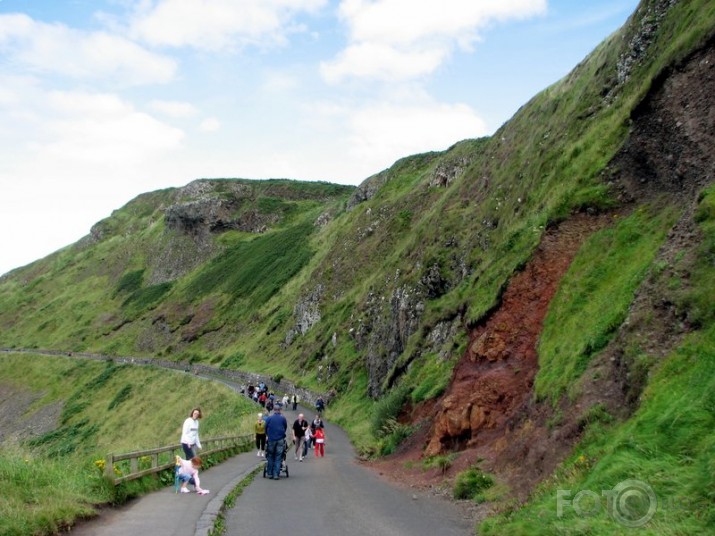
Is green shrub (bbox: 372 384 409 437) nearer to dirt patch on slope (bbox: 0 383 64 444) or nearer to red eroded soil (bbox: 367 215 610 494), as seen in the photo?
red eroded soil (bbox: 367 215 610 494)

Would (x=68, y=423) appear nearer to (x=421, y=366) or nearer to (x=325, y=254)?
(x=325, y=254)

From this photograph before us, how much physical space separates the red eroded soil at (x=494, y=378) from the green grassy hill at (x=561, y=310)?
0.22 ft

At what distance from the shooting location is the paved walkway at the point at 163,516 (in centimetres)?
855

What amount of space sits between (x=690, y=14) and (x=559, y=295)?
33.1ft

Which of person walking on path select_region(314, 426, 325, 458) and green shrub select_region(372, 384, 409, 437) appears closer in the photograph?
person walking on path select_region(314, 426, 325, 458)

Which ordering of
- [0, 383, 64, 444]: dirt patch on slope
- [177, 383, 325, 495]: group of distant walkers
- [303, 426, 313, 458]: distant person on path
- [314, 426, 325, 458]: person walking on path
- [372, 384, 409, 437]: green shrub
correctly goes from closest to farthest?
[177, 383, 325, 495]: group of distant walkers, [303, 426, 313, 458]: distant person on path, [314, 426, 325, 458]: person walking on path, [372, 384, 409, 437]: green shrub, [0, 383, 64, 444]: dirt patch on slope

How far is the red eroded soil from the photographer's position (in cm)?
1487

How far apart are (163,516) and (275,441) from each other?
530cm

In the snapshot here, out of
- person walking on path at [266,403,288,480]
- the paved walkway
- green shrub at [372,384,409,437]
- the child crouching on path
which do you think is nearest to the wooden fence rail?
the paved walkway

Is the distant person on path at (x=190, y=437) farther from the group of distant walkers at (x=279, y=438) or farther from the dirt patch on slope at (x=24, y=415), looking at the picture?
the dirt patch on slope at (x=24, y=415)

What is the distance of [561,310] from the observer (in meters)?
15.2

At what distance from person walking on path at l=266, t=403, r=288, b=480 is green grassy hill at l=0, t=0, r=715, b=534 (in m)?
3.80

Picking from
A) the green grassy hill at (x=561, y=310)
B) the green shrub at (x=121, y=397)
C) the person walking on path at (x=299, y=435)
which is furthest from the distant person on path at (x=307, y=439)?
the green shrub at (x=121, y=397)

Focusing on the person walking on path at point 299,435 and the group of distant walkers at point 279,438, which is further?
the person walking on path at point 299,435
